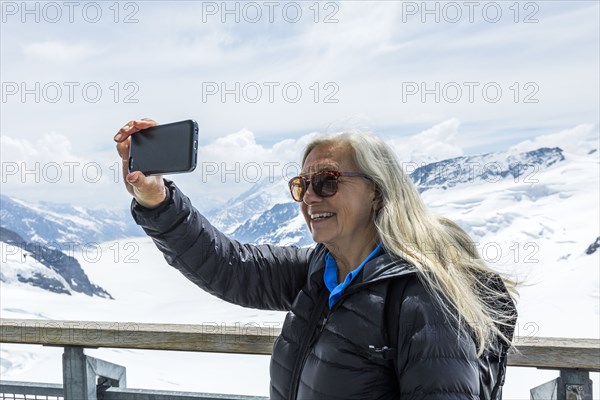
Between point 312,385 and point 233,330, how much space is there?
714 mm

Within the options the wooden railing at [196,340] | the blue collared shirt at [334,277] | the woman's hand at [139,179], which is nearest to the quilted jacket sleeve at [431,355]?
the blue collared shirt at [334,277]

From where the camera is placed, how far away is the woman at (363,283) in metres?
1.37

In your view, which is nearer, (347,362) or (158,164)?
(347,362)

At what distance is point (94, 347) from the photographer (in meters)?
2.29

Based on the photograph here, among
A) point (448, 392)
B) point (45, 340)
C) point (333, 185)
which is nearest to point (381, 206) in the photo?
point (333, 185)

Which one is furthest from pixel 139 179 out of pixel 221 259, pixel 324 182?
pixel 324 182

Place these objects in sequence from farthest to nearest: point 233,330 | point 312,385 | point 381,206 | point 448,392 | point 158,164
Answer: point 233,330 → point 158,164 → point 381,206 → point 312,385 → point 448,392

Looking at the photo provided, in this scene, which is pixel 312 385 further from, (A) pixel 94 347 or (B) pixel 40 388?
(B) pixel 40 388

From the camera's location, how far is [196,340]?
2197mm

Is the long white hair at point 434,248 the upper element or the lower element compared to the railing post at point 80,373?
upper

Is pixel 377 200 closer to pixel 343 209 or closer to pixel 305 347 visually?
pixel 343 209

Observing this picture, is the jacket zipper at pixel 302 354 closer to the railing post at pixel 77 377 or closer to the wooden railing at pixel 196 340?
the wooden railing at pixel 196 340

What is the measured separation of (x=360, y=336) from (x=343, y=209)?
1.29 ft

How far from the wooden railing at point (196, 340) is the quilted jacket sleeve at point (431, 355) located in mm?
686
